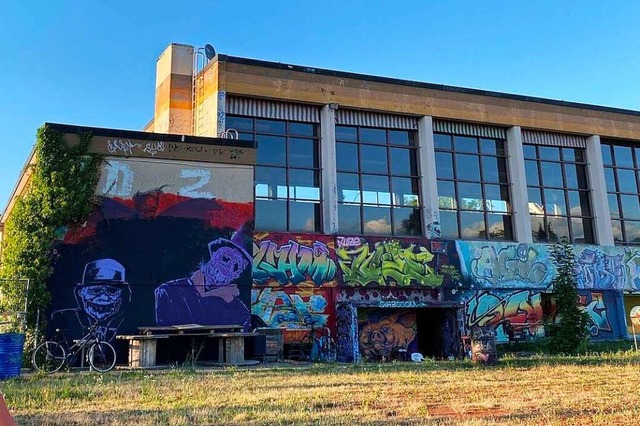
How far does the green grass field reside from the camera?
300 inches

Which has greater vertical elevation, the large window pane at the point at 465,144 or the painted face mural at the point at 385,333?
the large window pane at the point at 465,144

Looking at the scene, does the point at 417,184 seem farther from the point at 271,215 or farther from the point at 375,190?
the point at 271,215

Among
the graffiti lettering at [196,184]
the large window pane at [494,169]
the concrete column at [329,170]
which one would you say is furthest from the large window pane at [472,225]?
the graffiti lettering at [196,184]

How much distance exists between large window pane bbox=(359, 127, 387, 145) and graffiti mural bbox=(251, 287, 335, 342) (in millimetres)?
7114

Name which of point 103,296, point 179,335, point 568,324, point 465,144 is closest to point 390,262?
point 568,324

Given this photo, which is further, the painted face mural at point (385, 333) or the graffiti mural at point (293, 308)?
the painted face mural at point (385, 333)

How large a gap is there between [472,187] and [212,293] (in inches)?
532

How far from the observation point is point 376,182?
2519 centimetres

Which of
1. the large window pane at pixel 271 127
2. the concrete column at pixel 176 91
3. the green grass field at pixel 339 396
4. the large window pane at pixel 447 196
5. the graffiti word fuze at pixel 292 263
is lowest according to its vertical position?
the green grass field at pixel 339 396

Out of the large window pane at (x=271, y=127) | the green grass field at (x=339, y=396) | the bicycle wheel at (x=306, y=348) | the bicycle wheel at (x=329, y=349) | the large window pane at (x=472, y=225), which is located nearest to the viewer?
the green grass field at (x=339, y=396)

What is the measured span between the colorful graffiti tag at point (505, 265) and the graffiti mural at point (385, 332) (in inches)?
130

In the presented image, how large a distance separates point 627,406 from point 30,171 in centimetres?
1941

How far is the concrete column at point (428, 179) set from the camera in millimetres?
25047

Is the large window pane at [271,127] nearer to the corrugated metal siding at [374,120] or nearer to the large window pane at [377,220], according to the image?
the corrugated metal siding at [374,120]
